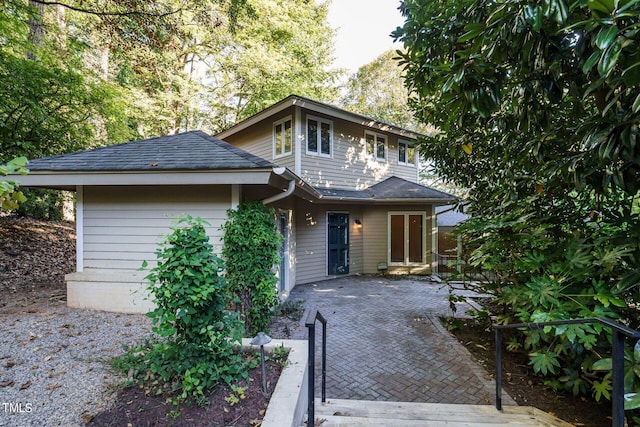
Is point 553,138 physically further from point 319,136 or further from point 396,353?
point 319,136

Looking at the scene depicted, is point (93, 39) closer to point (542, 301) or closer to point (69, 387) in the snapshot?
point (69, 387)

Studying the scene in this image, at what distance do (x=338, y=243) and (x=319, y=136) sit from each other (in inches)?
139

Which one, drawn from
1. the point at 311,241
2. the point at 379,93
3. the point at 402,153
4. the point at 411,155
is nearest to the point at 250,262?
the point at 311,241

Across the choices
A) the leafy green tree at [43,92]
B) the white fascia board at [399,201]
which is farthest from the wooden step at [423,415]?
the leafy green tree at [43,92]

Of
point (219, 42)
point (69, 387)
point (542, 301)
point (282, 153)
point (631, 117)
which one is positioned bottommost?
point (69, 387)

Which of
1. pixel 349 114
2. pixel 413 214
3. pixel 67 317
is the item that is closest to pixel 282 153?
pixel 349 114

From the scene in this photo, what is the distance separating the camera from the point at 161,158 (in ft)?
14.8

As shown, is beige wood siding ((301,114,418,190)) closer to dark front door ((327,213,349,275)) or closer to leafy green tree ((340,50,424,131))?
dark front door ((327,213,349,275))

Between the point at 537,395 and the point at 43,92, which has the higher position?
the point at 43,92

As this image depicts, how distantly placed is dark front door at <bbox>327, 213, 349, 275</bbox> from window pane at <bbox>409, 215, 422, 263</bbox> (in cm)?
231

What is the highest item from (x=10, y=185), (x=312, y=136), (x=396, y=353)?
(x=312, y=136)

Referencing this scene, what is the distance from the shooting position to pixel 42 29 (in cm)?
766

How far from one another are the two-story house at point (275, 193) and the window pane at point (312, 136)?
38 millimetres

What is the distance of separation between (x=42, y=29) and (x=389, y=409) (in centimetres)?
1187
